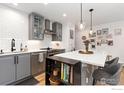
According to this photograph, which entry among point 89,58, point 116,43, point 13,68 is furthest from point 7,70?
point 116,43

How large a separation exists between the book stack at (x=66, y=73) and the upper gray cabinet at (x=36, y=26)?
2.61 meters

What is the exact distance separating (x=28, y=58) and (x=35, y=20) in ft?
4.82

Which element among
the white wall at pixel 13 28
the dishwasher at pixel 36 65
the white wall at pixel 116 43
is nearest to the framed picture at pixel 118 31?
the white wall at pixel 116 43

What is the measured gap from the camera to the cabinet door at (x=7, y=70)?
2569 millimetres

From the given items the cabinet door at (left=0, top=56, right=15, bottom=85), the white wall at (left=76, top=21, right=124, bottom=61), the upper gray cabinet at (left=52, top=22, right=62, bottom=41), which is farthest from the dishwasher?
the white wall at (left=76, top=21, right=124, bottom=61)

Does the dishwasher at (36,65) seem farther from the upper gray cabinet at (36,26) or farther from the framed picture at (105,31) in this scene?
the framed picture at (105,31)

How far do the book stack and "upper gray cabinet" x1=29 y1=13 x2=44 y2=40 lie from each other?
2611 mm

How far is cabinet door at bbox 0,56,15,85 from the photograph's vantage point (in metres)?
2.57

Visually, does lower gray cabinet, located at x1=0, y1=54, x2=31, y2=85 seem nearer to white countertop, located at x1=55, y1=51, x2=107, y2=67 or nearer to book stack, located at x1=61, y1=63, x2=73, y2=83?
white countertop, located at x1=55, y1=51, x2=107, y2=67

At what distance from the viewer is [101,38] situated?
237 inches

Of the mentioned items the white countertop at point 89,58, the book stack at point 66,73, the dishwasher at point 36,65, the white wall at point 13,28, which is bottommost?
the dishwasher at point 36,65

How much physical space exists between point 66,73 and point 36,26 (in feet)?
9.59
